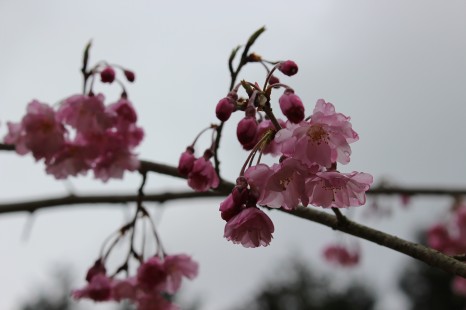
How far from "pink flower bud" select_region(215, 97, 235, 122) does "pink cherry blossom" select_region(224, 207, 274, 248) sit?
26 cm

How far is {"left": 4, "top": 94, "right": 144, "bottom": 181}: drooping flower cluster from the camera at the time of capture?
2.38 meters

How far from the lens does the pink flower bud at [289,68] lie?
5.10ft

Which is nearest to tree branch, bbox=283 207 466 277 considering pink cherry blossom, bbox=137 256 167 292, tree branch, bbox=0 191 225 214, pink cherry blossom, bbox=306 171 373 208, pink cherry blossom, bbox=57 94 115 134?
pink cherry blossom, bbox=306 171 373 208

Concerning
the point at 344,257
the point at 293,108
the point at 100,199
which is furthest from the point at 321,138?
the point at 344,257

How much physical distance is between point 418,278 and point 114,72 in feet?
124

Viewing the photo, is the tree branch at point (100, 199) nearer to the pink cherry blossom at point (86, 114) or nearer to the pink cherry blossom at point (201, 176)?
the pink cherry blossom at point (86, 114)

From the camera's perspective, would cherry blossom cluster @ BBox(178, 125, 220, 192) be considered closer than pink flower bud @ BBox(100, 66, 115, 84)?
Yes

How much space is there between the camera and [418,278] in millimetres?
36656

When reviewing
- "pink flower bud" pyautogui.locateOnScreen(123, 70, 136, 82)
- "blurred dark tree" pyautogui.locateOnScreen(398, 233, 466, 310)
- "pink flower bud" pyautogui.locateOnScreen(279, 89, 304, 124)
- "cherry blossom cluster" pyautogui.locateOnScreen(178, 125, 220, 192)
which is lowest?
"blurred dark tree" pyautogui.locateOnScreen(398, 233, 466, 310)

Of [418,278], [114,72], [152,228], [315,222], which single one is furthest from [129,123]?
[418,278]

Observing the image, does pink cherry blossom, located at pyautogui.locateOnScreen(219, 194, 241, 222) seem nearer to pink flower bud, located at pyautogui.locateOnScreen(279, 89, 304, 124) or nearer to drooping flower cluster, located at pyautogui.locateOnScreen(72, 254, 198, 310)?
pink flower bud, located at pyautogui.locateOnScreen(279, 89, 304, 124)

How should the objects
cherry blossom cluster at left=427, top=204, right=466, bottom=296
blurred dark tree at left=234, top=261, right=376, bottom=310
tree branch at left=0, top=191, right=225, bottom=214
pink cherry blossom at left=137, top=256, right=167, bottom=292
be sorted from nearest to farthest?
1. pink cherry blossom at left=137, top=256, right=167, bottom=292
2. tree branch at left=0, top=191, right=225, bottom=214
3. cherry blossom cluster at left=427, top=204, right=466, bottom=296
4. blurred dark tree at left=234, top=261, right=376, bottom=310

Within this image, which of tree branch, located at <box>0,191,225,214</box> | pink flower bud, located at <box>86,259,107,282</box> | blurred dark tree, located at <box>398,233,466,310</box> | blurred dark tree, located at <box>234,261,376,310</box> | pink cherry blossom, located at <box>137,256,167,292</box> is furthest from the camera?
blurred dark tree, located at <box>234,261,376,310</box>

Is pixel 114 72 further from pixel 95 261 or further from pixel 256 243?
pixel 256 243
